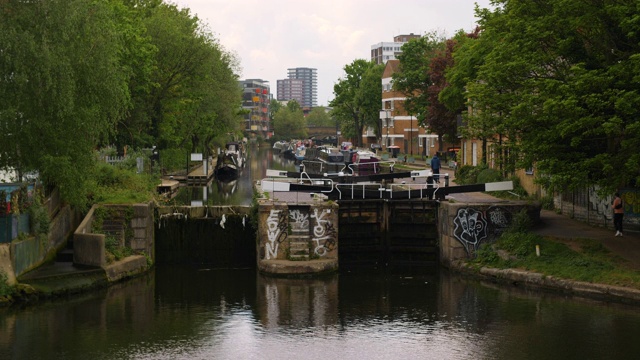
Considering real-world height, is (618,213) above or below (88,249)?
above

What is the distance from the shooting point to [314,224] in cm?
3459

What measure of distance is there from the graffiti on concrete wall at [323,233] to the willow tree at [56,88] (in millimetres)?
8870

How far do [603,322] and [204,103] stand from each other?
183ft

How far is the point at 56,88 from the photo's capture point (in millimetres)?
29844

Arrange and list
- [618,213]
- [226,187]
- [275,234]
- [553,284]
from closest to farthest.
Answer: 1. [553,284]
2. [618,213]
3. [275,234]
4. [226,187]

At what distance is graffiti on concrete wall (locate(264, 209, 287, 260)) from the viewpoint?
34219mm

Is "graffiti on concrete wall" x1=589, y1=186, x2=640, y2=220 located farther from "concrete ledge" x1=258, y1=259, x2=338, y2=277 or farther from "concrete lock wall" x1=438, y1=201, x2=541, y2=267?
"concrete ledge" x1=258, y1=259, x2=338, y2=277

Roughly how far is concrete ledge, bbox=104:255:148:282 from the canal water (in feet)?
1.50

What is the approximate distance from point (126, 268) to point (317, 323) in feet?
31.7

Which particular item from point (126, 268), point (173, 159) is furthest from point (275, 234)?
point (173, 159)

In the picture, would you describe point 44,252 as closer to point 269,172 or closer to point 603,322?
point 269,172

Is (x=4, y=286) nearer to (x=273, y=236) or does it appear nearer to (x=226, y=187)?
(x=273, y=236)

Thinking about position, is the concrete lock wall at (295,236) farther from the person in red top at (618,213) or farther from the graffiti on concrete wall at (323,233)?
the person in red top at (618,213)

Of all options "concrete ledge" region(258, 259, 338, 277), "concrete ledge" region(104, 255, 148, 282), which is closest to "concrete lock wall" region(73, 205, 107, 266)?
"concrete ledge" region(104, 255, 148, 282)
